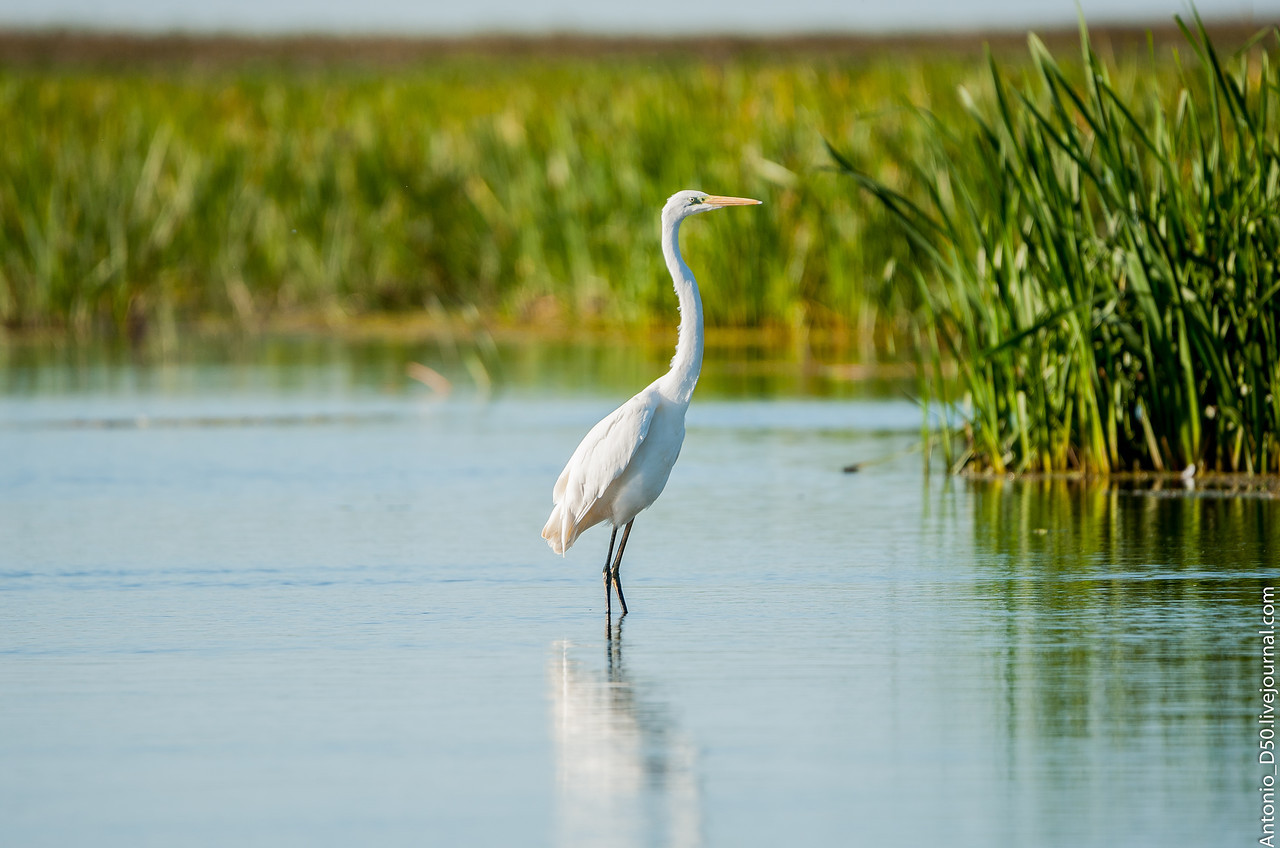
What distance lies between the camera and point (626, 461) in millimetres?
6453

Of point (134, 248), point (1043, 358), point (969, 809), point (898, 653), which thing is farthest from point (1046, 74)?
point (134, 248)

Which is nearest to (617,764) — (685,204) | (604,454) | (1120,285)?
(604,454)

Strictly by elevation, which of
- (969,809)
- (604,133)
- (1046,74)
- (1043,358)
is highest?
(604,133)

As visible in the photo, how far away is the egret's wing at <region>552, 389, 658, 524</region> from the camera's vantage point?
6469 millimetres

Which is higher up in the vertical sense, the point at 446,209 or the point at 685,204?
the point at 446,209

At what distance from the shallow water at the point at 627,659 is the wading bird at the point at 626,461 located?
289mm

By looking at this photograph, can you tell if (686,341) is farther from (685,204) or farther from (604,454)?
(685,204)

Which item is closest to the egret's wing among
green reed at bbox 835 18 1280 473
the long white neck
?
the long white neck

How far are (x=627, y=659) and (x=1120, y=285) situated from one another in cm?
414

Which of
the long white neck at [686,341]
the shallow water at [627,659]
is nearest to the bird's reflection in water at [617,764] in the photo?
the shallow water at [627,659]

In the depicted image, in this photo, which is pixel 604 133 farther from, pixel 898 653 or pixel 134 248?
pixel 898 653

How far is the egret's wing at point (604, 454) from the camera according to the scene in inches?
255

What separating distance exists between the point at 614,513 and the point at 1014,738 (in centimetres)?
234

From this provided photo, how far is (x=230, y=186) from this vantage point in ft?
64.1
